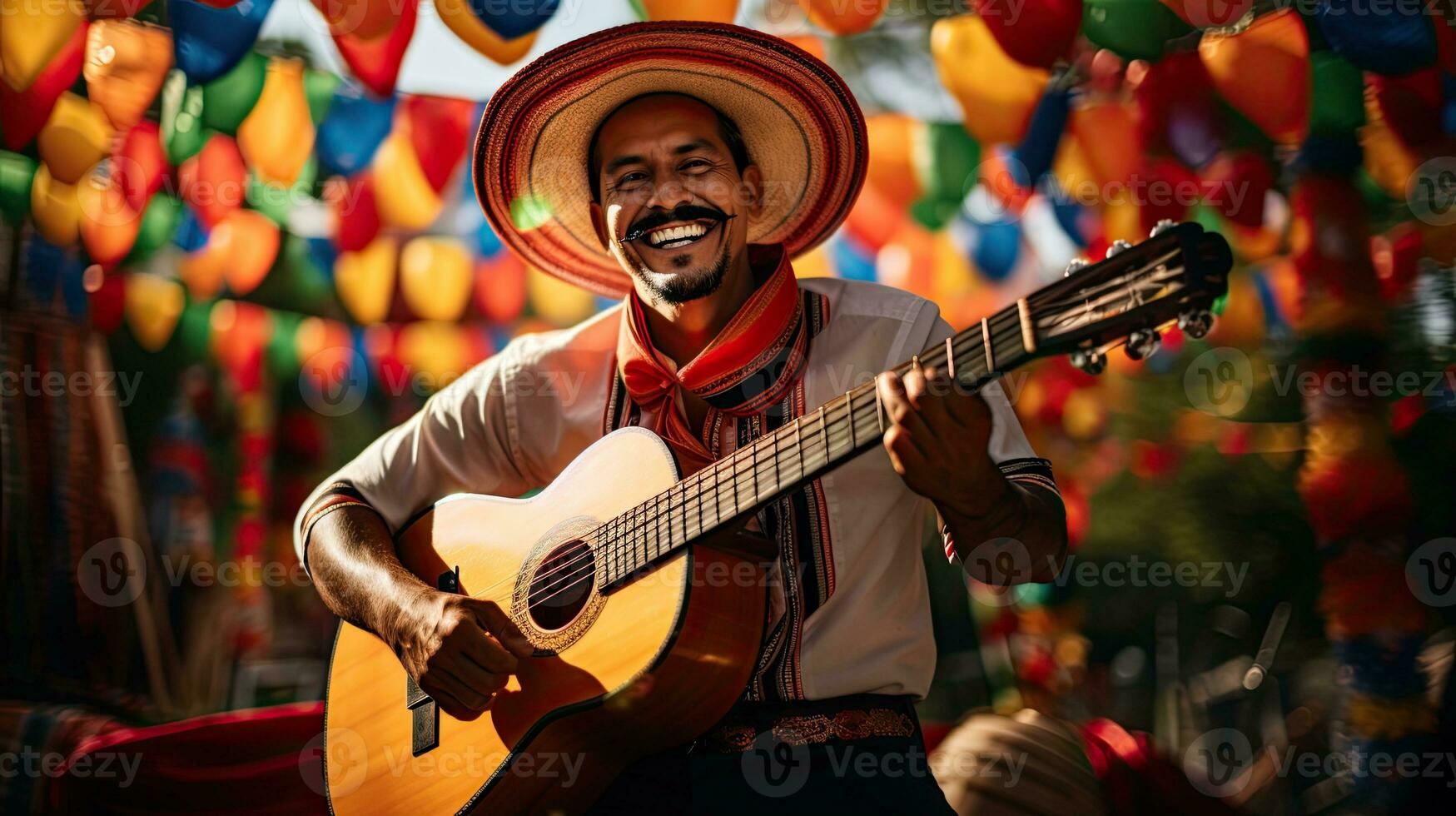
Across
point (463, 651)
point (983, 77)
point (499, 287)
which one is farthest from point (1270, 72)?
point (499, 287)

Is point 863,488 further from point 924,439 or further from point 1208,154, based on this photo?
point 1208,154

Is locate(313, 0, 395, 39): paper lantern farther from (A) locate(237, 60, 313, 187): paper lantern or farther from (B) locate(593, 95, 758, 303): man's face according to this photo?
(B) locate(593, 95, 758, 303): man's face

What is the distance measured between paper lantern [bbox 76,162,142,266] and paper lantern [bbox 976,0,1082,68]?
9.33ft

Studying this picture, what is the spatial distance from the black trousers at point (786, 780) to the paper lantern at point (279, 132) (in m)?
2.44

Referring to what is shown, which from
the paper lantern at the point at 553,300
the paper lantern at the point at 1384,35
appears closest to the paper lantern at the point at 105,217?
the paper lantern at the point at 553,300

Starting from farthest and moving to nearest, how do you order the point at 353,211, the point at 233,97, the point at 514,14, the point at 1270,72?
the point at 353,211 < the point at 233,97 < the point at 514,14 < the point at 1270,72

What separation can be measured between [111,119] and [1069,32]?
A: 9.37 feet

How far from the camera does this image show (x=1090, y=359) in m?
1.60

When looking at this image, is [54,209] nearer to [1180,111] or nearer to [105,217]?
[105,217]

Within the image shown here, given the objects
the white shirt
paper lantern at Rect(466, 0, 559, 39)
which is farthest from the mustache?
paper lantern at Rect(466, 0, 559, 39)

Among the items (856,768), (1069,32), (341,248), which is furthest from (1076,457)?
(341,248)

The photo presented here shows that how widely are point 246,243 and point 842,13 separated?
89.7 inches

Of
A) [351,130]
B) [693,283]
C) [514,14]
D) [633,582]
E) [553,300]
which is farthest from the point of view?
[553,300]

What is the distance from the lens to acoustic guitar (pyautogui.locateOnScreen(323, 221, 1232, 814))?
5.24 feet
